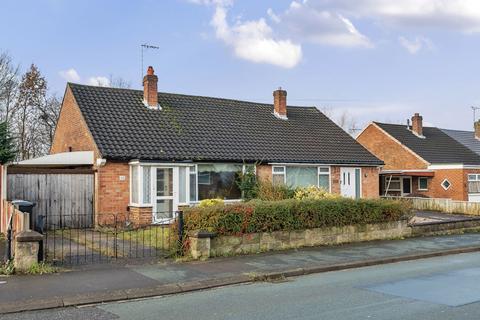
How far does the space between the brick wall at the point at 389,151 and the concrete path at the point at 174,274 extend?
22288mm

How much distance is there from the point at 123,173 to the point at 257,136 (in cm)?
744

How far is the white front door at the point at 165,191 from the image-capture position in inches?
763

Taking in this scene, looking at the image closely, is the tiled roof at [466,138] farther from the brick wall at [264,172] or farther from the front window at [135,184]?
the front window at [135,184]

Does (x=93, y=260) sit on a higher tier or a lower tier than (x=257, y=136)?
lower

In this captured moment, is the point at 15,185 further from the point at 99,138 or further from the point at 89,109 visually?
the point at 89,109

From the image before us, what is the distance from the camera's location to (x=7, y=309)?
7.87m

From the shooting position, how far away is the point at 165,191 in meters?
19.8

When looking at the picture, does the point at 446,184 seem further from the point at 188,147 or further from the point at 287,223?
the point at 287,223

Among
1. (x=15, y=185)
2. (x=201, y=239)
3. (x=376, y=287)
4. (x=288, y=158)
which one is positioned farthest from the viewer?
(x=288, y=158)

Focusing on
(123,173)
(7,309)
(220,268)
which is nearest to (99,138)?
(123,173)

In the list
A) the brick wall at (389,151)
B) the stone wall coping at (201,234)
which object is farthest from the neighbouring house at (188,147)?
the brick wall at (389,151)

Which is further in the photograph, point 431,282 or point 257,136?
point 257,136

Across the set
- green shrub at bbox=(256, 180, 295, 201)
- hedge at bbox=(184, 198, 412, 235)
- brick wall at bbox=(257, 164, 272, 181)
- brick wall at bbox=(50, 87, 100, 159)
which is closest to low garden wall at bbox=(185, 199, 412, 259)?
hedge at bbox=(184, 198, 412, 235)

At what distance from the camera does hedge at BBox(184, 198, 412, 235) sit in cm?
1262
